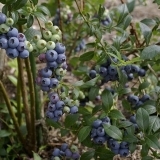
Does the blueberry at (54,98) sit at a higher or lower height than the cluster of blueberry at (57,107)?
higher

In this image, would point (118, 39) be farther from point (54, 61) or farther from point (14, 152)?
point (14, 152)

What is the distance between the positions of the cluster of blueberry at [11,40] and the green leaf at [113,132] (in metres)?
0.45

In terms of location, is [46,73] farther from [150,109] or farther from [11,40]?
[150,109]

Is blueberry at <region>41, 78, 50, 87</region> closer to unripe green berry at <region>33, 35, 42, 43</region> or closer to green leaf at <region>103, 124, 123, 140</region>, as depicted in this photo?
unripe green berry at <region>33, 35, 42, 43</region>

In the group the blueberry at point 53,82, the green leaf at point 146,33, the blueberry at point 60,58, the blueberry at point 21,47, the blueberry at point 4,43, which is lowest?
the blueberry at point 53,82

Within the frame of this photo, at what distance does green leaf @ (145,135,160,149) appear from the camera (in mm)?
1418

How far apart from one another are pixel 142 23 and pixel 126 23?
0.08 m

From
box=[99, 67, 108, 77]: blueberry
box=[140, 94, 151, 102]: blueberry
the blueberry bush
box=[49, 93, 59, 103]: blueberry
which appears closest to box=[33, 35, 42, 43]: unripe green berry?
the blueberry bush

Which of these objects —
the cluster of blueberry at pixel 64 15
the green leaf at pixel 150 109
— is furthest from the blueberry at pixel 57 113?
the cluster of blueberry at pixel 64 15

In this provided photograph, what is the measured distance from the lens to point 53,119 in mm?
1595

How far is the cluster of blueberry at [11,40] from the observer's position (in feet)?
3.99

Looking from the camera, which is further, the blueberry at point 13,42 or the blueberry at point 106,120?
the blueberry at point 106,120

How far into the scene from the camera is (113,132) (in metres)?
1.49

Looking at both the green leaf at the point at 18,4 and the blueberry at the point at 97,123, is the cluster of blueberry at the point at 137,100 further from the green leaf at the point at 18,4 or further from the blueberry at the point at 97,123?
the green leaf at the point at 18,4
